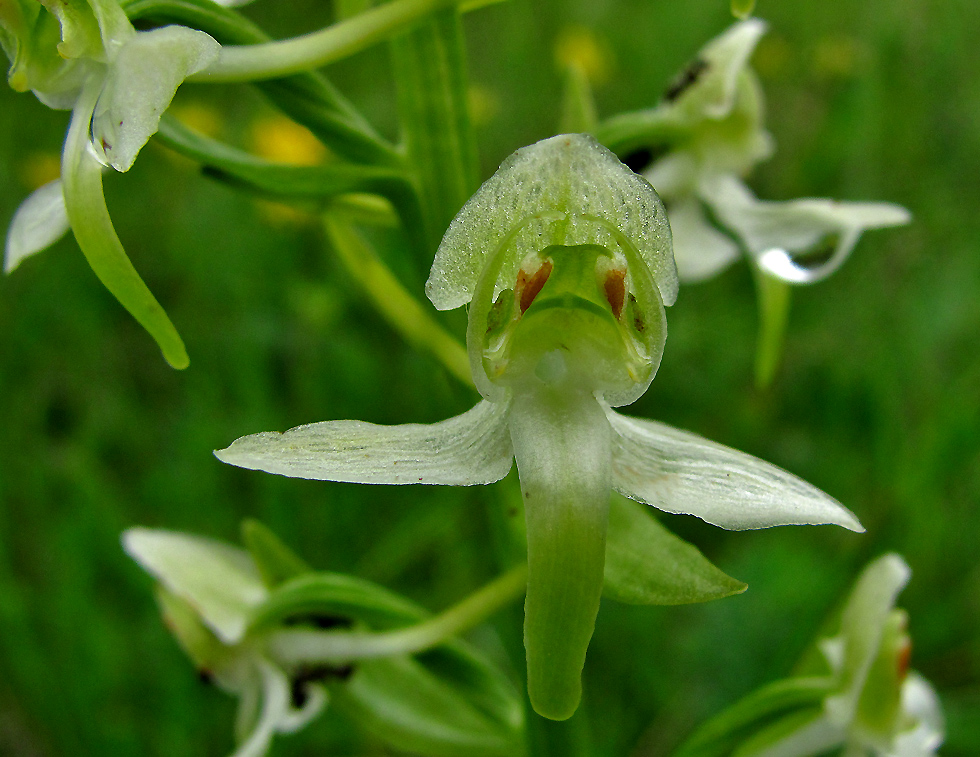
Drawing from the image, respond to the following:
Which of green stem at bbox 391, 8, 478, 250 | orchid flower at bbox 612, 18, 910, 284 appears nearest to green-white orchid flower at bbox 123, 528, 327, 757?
green stem at bbox 391, 8, 478, 250

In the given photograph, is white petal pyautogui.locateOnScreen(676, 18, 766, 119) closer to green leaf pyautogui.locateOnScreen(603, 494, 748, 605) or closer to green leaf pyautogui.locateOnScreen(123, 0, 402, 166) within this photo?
green leaf pyautogui.locateOnScreen(123, 0, 402, 166)

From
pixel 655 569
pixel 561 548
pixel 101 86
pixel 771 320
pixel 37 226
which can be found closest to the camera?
pixel 561 548

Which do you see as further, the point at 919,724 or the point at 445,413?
the point at 445,413

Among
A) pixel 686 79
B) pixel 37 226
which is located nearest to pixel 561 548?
pixel 37 226

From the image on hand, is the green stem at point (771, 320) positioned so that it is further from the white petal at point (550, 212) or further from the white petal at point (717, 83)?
the white petal at point (550, 212)

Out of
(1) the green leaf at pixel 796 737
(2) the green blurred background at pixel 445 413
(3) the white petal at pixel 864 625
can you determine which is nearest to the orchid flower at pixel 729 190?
(3) the white petal at pixel 864 625

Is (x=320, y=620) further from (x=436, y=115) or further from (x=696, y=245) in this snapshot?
(x=696, y=245)
